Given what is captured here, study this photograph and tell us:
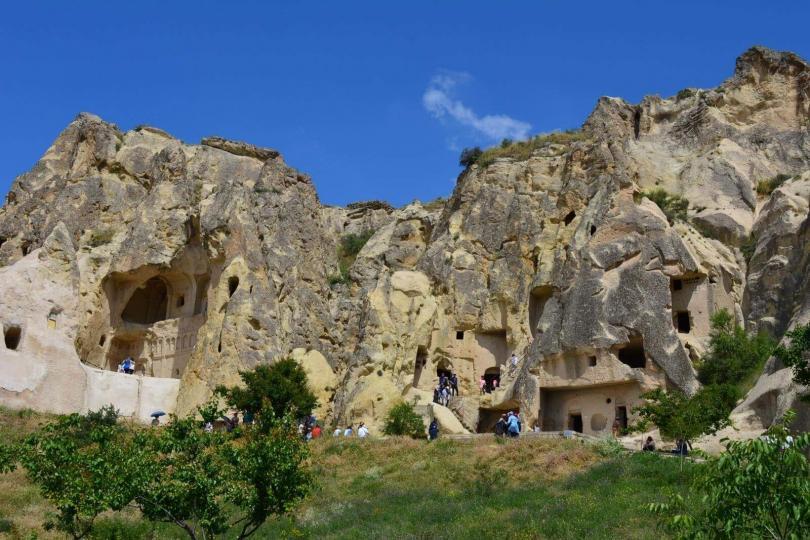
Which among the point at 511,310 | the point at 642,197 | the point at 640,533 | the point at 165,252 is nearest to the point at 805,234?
the point at 642,197

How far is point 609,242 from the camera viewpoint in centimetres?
3344

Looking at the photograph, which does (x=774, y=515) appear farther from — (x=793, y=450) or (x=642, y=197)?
(x=642, y=197)

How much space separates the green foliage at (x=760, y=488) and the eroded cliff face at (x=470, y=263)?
55.1 feet

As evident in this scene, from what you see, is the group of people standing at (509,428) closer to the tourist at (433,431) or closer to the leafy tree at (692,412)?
the tourist at (433,431)

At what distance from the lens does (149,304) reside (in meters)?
42.0

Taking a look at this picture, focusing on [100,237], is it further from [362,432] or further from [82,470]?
[82,470]

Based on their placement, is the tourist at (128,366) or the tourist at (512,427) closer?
the tourist at (512,427)

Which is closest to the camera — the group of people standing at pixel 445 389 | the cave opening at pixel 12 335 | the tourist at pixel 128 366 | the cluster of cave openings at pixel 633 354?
the cluster of cave openings at pixel 633 354

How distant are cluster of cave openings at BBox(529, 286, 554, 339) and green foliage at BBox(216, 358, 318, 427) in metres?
9.93

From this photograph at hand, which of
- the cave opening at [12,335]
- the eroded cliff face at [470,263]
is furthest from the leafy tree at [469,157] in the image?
the cave opening at [12,335]

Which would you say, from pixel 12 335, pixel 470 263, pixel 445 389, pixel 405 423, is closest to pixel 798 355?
pixel 405 423

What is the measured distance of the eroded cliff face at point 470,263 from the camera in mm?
32219

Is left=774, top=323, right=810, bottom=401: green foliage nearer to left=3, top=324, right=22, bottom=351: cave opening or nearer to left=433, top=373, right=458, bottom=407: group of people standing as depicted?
left=433, top=373, right=458, bottom=407: group of people standing

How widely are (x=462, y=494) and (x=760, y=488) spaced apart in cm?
1217
